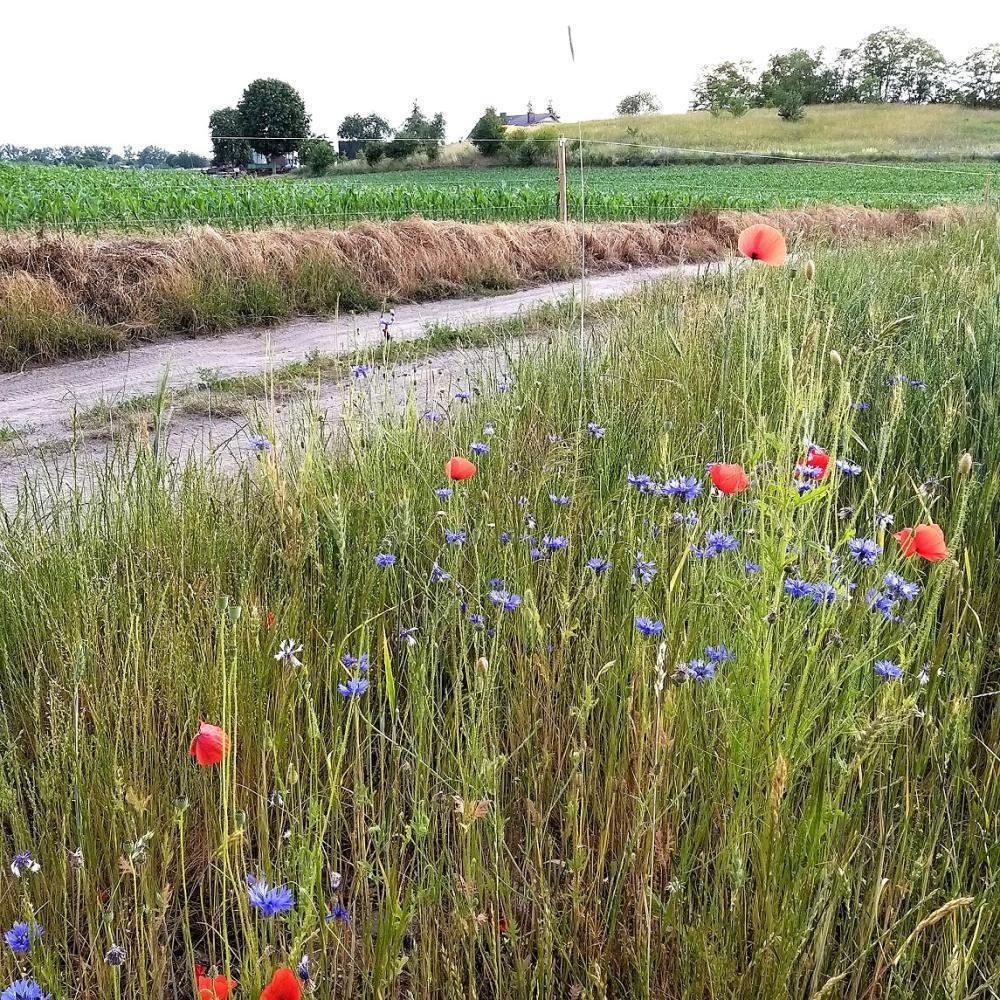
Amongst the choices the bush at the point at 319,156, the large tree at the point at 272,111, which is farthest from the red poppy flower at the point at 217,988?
the large tree at the point at 272,111

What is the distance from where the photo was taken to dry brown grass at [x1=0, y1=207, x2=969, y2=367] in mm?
7094

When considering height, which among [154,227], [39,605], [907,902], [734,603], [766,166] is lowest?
[907,902]

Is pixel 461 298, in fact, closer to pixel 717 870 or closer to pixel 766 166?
pixel 717 870

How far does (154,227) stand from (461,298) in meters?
3.66

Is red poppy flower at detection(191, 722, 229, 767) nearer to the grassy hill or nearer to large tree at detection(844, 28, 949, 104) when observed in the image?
the grassy hill

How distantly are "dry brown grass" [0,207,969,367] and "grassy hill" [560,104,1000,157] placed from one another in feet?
135

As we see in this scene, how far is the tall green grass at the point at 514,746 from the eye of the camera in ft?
3.55

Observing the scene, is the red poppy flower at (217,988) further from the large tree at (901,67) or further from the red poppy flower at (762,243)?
the large tree at (901,67)

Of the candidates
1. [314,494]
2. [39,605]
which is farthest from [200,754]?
[314,494]

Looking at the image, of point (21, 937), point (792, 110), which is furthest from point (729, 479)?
point (792, 110)

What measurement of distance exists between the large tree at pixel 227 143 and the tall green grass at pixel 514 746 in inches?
1886

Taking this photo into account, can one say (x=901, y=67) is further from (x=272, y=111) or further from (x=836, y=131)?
(x=272, y=111)

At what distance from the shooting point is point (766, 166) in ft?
155

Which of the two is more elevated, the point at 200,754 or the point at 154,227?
the point at 154,227
